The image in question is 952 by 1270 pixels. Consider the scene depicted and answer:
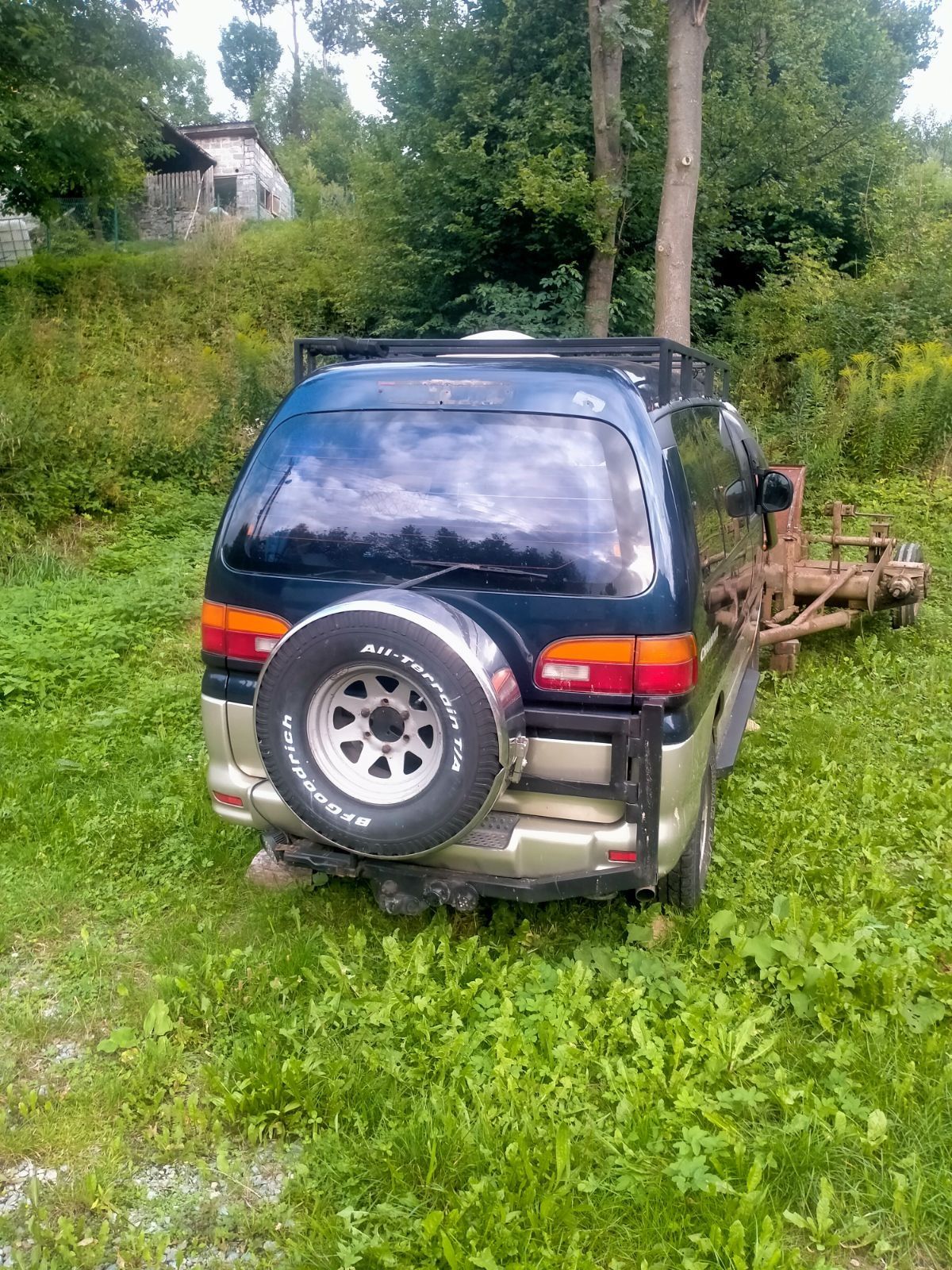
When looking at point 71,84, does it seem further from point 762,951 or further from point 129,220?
point 762,951

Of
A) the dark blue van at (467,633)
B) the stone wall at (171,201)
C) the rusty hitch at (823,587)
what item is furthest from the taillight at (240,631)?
the stone wall at (171,201)

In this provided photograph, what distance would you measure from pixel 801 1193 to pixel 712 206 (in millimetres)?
13732

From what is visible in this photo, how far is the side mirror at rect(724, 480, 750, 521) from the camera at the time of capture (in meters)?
3.99

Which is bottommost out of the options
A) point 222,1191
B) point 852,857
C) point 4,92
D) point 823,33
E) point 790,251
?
point 222,1191

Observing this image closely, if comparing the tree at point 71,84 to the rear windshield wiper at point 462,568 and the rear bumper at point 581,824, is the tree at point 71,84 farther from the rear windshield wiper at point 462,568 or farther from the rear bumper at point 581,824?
the rear bumper at point 581,824

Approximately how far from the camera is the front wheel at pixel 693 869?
3.28 meters

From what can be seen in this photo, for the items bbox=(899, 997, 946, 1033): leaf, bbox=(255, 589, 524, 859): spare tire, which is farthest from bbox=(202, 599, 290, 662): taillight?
bbox=(899, 997, 946, 1033): leaf

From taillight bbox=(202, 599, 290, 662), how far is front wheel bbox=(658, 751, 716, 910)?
5.19 ft

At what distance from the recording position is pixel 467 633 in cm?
260

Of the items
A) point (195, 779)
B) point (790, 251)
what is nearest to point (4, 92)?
point (790, 251)

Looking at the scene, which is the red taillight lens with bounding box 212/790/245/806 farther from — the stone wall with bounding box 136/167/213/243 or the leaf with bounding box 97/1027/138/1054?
the stone wall with bounding box 136/167/213/243

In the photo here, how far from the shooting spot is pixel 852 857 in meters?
3.80

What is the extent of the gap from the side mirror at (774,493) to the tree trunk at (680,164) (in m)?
5.49

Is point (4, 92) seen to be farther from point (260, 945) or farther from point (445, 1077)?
point (445, 1077)
